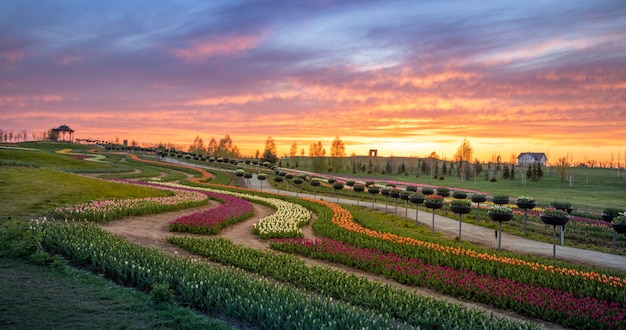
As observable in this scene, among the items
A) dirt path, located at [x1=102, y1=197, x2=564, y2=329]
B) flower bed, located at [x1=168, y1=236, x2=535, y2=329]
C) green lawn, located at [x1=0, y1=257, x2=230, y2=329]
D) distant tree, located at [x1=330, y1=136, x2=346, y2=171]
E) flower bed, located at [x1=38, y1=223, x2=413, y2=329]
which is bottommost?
dirt path, located at [x1=102, y1=197, x2=564, y2=329]

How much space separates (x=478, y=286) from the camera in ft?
32.5

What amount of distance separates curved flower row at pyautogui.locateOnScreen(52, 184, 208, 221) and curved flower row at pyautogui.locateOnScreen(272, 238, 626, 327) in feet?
28.6

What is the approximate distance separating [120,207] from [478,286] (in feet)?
52.3

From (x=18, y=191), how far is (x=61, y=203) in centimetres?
305

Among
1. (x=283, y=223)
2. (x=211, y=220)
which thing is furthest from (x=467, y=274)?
(x=211, y=220)

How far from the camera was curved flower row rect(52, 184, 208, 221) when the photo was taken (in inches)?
640

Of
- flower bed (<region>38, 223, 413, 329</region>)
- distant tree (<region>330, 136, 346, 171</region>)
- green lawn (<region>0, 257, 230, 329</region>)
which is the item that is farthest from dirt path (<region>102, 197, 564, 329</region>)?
distant tree (<region>330, 136, 346, 171</region>)

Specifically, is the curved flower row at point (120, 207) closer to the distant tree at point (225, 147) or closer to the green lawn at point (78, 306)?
the green lawn at point (78, 306)

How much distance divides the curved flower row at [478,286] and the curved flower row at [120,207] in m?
8.73

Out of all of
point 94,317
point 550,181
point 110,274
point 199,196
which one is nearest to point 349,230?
point 110,274

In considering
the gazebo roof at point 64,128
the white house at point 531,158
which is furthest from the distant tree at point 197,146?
the white house at point 531,158

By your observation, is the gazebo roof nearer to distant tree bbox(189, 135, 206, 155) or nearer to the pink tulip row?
distant tree bbox(189, 135, 206, 155)

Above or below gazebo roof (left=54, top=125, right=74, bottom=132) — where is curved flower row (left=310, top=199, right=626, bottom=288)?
below

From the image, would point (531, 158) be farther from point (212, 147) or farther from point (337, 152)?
point (212, 147)
